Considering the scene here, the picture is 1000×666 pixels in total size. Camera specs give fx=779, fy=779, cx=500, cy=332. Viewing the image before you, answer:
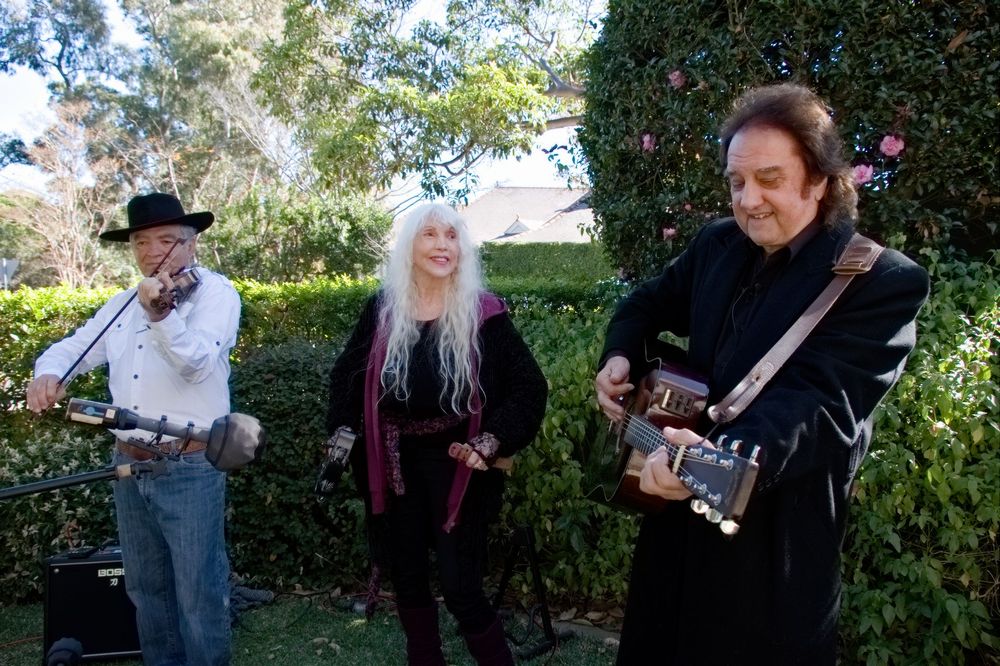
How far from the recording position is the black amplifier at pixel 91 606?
3.72 meters

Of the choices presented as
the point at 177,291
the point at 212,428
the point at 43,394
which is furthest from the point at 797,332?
the point at 43,394

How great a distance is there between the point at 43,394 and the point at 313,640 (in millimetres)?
1888

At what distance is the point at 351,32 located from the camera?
1192 cm

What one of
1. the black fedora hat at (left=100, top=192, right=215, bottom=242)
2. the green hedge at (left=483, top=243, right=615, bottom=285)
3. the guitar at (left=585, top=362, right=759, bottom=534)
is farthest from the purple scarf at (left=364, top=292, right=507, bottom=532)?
the green hedge at (left=483, top=243, right=615, bottom=285)

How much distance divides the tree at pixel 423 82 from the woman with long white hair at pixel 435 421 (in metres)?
8.01

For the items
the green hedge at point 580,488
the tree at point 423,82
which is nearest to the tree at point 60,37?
the tree at point 423,82

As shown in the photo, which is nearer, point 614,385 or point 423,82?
point 614,385

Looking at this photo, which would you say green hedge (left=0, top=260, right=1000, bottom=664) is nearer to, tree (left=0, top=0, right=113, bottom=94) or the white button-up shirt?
the white button-up shirt

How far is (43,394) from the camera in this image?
9.78ft

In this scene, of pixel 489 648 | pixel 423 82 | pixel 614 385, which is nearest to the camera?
pixel 614 385

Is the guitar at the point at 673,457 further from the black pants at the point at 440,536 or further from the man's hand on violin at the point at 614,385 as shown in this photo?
the black pants at the point at 440,536

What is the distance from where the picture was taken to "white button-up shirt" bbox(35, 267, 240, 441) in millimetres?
3081

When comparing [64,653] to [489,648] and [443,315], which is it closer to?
[489,648]

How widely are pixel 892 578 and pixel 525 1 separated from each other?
10.7 metres
